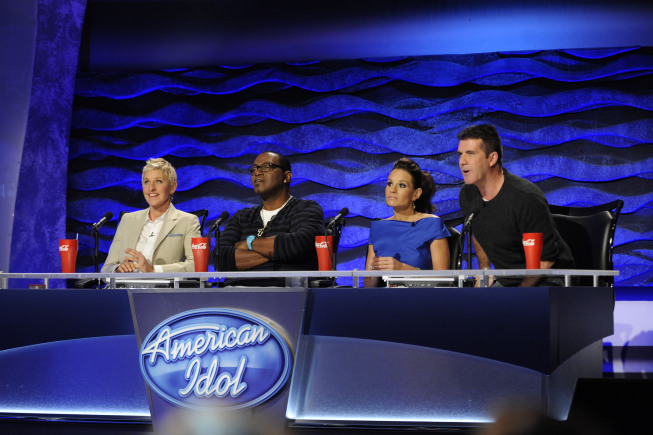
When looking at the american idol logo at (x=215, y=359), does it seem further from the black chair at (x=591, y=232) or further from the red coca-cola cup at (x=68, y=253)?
the black chair at (x=591, y=232)

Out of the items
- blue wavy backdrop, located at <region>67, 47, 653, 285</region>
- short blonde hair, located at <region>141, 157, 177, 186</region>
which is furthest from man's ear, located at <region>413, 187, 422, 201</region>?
blue wavy backdrop, located at <region>67, 47, 653, 285</region>

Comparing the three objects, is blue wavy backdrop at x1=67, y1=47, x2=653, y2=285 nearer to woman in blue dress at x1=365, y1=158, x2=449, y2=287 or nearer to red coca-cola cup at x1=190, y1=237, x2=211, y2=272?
woman in blue dress at x1=365, y1=158, x2=449, y2=287

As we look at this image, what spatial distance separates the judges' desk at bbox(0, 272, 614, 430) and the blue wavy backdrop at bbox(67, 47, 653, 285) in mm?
3377

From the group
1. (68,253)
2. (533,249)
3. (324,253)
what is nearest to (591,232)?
(533,249)

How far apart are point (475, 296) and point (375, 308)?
0.33 meters

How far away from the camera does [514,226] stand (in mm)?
3139

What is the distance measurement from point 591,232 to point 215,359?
2.16 meters

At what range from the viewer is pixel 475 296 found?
7.37ft

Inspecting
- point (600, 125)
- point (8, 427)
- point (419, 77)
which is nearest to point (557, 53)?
point (600, 125)

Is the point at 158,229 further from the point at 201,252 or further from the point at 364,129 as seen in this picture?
the point at 364,129

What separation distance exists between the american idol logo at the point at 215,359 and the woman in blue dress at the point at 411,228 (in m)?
1.00

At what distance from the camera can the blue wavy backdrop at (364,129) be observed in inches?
227

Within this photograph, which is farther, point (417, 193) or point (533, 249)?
point (417, 193)

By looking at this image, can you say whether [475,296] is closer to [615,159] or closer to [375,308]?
[375,308]
